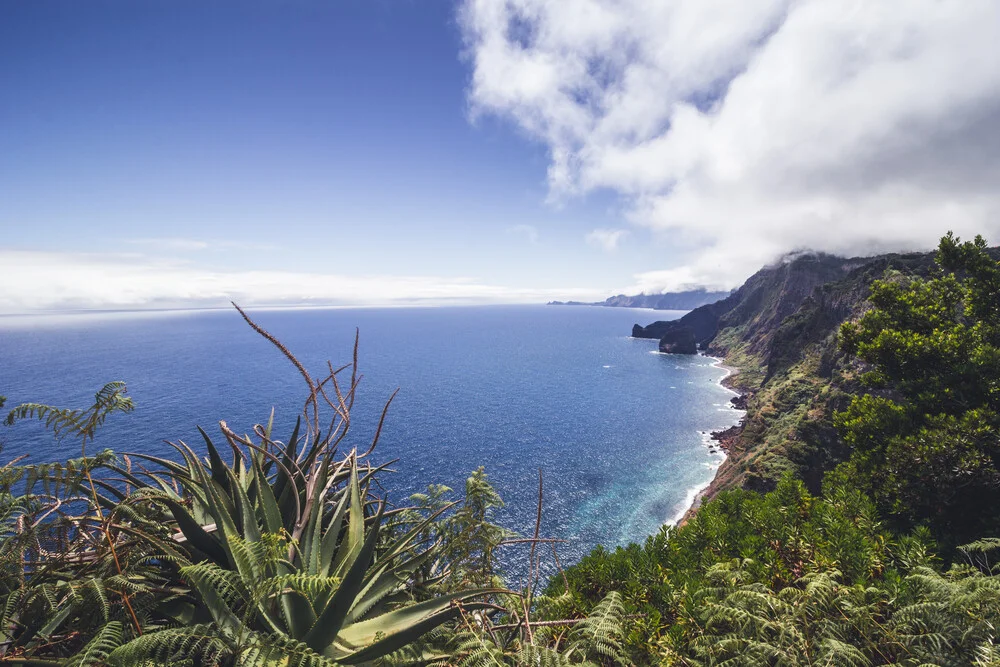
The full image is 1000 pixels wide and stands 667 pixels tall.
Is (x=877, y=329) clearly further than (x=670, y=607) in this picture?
Yes

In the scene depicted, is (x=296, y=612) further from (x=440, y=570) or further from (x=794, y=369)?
(x=794, y=369)

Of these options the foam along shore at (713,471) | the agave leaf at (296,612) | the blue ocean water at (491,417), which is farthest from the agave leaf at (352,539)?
the blue ocean water at (491,417)

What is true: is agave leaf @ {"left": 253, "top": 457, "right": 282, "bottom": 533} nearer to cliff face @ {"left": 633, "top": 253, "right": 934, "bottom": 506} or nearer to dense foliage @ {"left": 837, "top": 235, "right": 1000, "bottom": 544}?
dense foliage @ {"left": 837, "top": 235, "right": 1000, "bottom": 544}

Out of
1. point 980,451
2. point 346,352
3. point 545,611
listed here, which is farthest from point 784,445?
point 346,352

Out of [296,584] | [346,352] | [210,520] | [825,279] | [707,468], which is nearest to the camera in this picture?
[296,584]

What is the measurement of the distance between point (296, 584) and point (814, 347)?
4007 inches

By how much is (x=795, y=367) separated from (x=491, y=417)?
60230mm

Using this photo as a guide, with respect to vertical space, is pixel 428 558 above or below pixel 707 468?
above

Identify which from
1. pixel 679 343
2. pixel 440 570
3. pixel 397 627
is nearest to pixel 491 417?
pixel 440 570

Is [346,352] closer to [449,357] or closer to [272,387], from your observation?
[449,357]

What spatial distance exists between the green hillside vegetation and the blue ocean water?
31.0 metres

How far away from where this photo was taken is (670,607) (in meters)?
5.05

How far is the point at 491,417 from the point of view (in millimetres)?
74750

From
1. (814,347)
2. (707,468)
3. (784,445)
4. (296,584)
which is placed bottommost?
(707,468)
